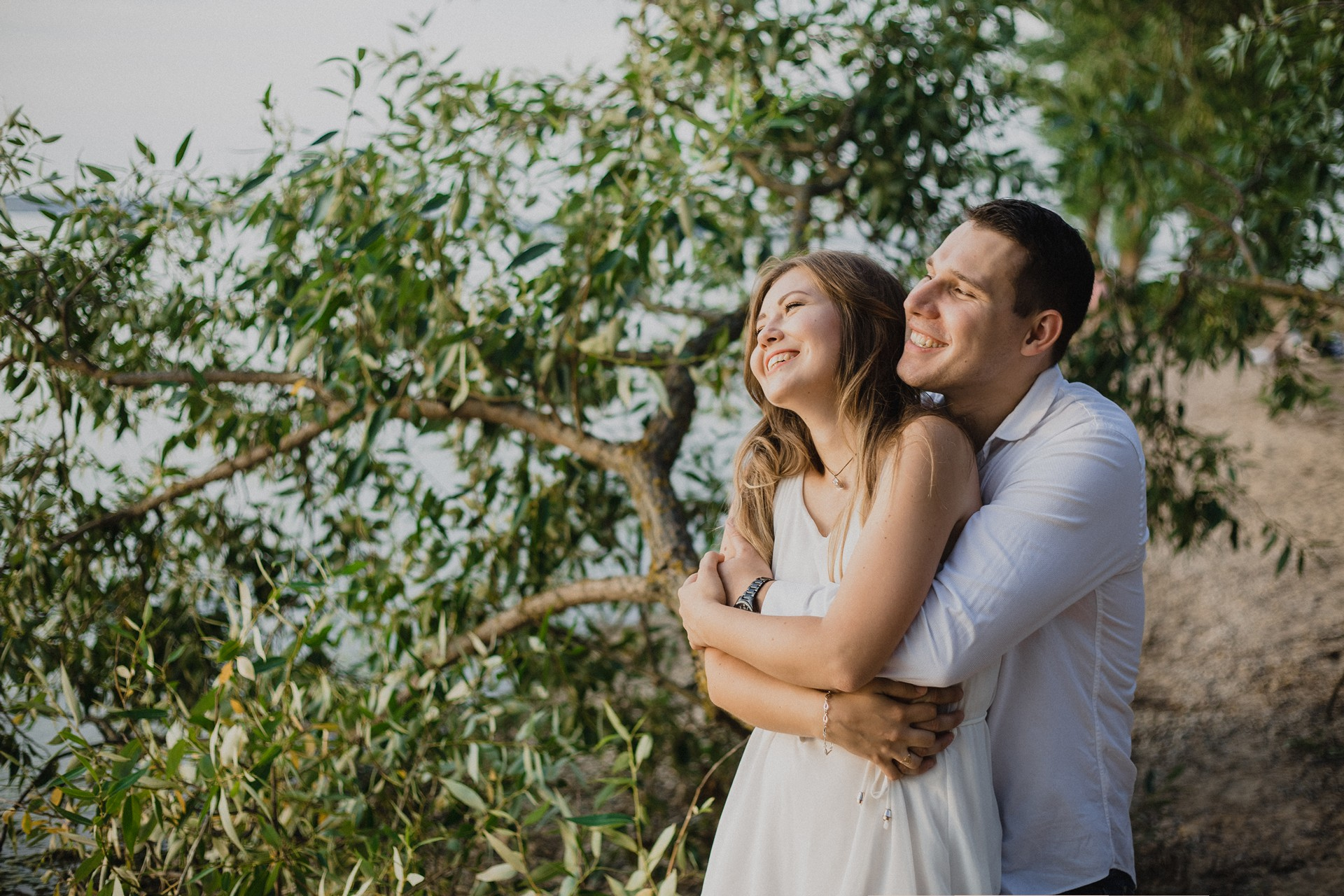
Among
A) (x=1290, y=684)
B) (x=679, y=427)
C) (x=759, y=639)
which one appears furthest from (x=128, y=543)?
(x=1290, y=684)

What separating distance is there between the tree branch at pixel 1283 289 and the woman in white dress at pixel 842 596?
1855 millimetres

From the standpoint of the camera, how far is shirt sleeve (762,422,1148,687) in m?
1.28

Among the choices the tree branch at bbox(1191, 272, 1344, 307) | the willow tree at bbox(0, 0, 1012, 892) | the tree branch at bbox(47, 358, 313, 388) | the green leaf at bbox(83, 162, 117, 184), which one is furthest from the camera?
the tree branch at bbox(1191, 272, 1344, 307)

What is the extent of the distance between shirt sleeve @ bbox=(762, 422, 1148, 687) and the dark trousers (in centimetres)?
39

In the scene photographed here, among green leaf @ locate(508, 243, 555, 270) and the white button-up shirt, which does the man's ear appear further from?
green leaf @ locate(508, 243, 555, 270)

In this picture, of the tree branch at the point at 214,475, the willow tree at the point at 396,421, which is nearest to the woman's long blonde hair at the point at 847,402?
the willow tree at the point at 396,421

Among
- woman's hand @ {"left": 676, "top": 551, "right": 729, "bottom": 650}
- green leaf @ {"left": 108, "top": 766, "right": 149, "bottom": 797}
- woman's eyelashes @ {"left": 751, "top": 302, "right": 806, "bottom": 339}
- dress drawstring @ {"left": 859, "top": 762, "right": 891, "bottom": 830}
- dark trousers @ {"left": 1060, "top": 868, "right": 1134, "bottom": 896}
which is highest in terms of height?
woman's eyelashes @ {"left": 751, "top": 302, "right": 806, "bottom": 339}

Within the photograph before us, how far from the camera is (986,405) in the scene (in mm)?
1578

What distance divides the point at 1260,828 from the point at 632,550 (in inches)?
90.3

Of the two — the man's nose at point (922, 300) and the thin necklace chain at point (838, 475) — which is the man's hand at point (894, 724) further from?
the man's nose at point (922, 300)

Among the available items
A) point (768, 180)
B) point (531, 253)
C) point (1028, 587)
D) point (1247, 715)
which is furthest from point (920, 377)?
point (1247, 715)

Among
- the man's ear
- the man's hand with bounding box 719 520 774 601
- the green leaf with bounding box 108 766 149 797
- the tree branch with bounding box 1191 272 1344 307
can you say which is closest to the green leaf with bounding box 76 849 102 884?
the green leaf with bounding box 108 766 149 797

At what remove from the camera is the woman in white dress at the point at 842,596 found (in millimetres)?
1317

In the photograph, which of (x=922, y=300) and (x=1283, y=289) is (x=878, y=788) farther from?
(x=1283, y=289)
